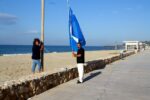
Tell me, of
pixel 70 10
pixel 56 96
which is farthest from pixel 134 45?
pixel 56 96

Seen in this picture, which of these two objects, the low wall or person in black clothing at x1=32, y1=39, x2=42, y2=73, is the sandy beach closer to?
the low wall

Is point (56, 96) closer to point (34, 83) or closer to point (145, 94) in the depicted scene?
point (34, 83)

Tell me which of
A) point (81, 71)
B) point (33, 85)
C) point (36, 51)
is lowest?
point (33, 85)

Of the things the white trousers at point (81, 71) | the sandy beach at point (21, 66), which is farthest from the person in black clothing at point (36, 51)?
the white trousers at point (81, 71)

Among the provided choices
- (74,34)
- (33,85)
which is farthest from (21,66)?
(33,85)

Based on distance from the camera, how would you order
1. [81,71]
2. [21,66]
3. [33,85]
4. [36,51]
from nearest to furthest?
[33,85] → [81,71] → [36,51] → [21,66]

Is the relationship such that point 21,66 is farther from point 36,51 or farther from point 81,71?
point 81,71

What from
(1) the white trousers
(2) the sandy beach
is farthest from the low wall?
(1) the white trousers

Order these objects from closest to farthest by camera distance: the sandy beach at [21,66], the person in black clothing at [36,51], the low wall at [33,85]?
the low wall at [33,85] < the person in black clothing at [36,51] < the sandy beach at [21,66]

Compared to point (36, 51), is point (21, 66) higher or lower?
lower

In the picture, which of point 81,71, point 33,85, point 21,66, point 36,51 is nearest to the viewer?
point 33,85

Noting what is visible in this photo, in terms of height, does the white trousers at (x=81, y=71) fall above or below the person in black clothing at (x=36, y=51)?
below

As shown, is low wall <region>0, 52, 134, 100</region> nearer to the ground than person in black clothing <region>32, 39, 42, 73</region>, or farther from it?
nearer to the ground

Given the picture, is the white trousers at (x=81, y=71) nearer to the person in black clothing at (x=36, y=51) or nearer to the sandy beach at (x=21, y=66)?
the sandy beach at (x=21, y=66)
